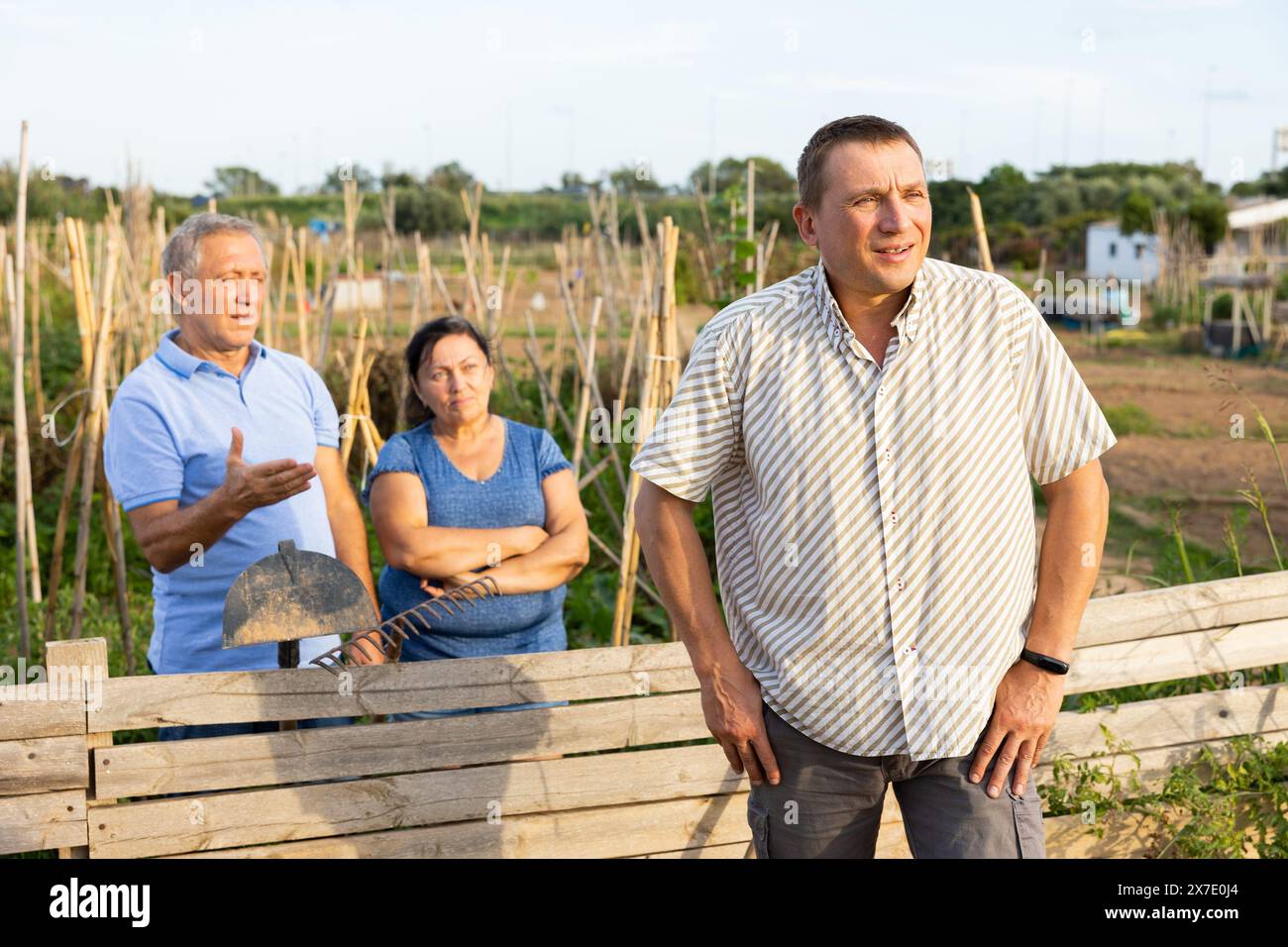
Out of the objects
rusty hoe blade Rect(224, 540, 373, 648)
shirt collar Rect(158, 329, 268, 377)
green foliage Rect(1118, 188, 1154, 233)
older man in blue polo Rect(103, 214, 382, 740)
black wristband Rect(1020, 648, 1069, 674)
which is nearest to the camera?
black wristband Rect(1020, 648, 1069, 674)

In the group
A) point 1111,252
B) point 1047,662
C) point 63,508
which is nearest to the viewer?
point 1047,662

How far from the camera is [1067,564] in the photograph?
1.73m

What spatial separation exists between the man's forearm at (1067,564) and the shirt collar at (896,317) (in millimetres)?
311

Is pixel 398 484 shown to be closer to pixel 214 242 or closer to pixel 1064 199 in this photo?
pixel 214 242

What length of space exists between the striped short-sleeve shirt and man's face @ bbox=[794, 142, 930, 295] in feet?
0.27

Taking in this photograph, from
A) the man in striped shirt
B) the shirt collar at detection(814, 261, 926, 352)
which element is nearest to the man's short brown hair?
the man in striped shirt

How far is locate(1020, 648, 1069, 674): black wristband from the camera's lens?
1724mm

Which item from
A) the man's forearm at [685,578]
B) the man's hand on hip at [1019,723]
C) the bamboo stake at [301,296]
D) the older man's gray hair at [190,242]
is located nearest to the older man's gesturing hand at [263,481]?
the older man's gray hair at [190,242]

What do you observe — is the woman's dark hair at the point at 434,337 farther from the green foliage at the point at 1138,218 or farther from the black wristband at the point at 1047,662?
the green foliage at the point at 1138,218

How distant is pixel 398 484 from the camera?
2.76 metres

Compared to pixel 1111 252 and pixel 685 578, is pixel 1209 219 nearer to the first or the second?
pixel 1111 252

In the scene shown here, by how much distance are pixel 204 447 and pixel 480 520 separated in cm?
60

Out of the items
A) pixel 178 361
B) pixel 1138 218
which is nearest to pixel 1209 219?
pixel 1138 218

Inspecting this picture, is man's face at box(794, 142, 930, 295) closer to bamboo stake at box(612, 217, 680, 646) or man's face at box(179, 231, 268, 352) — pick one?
man's face at box(179, 231, 268, 352)
